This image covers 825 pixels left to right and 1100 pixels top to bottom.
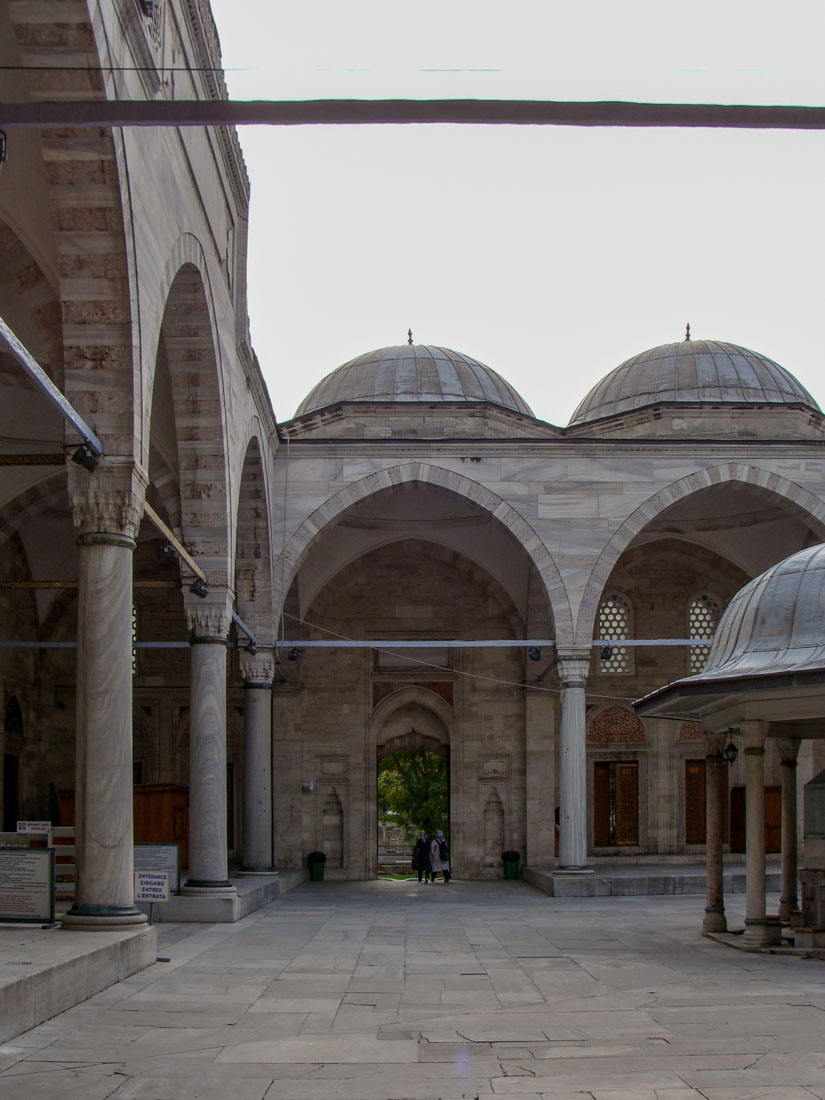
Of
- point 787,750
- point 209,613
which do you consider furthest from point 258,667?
point 787,750

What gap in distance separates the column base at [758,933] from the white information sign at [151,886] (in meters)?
5.01

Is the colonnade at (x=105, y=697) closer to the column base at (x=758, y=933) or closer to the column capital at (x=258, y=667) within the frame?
the column base at (x=758, y=933)

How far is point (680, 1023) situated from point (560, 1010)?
868 millimetres

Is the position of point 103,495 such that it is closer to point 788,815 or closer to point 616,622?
point 788,815

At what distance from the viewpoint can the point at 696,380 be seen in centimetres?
2441

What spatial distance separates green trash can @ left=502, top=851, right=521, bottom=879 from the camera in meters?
22.6

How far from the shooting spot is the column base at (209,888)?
46.6ft

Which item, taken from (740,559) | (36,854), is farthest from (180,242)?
(740,559)

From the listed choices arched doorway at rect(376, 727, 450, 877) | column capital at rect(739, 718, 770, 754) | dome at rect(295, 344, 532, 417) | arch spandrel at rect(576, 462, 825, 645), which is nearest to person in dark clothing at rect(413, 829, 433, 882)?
arch spandrel at rect(576, 462, 825, 645)

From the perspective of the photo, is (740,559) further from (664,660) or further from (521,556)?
(521,556)

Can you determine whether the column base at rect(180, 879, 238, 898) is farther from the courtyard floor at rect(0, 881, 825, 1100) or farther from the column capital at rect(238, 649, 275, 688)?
the column capital at rect(238, 649, 275, 688)

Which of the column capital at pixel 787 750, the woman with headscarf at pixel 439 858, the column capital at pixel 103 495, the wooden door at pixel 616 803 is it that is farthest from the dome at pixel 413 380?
the column capital at pixel 103 495

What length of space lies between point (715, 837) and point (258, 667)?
7.83 m

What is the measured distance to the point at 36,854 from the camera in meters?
9.39
